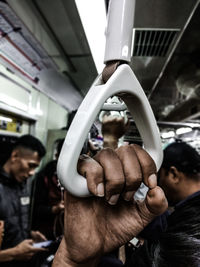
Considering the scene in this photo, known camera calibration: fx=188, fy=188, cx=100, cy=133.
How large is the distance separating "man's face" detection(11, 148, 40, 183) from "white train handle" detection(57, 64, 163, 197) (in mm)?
1452

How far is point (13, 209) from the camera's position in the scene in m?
1.52

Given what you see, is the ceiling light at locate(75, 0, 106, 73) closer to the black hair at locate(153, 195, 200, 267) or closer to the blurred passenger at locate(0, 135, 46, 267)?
the black hair at locate(153, 195, 200, 267)

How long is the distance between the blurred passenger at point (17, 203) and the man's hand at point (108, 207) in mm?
1149

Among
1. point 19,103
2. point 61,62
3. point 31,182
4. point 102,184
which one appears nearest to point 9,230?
point 31,182

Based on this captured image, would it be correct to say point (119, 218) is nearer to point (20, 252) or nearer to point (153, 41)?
point (153, 41)

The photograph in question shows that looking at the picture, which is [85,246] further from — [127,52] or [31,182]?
→ [31,182]

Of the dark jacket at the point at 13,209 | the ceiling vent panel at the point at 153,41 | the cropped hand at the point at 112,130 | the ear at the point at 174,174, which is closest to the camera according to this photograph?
the cropped hand at the point at 112,130

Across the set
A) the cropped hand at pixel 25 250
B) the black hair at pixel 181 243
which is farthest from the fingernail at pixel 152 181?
the cropped hand at pixel 25 250

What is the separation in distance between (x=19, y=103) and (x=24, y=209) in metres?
0.93

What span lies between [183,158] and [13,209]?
1350mm

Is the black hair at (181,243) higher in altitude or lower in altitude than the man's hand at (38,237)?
higher

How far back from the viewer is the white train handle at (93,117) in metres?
0.27

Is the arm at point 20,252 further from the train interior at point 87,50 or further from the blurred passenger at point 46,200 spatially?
the train interior at point 87,50

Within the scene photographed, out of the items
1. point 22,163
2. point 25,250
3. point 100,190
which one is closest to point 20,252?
point 25,250
